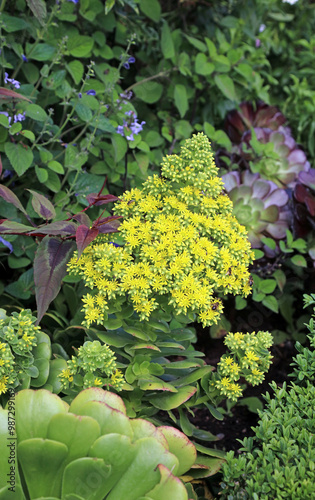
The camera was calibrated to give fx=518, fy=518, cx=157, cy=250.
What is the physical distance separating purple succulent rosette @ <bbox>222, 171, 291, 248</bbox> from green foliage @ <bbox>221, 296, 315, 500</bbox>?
0.89 m

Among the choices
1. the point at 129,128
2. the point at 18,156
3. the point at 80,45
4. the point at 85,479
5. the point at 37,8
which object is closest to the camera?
the point at 85,479

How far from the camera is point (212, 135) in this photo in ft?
7.39

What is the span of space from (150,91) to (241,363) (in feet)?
4.58

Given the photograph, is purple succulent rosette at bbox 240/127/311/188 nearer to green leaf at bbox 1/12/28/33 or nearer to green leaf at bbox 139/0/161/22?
green leaf at bbox 139/0/161/22

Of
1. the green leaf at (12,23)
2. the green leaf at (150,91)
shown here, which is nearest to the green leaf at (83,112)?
the green leaf at (12,23)

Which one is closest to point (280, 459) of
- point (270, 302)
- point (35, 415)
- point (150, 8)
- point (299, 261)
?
point (35, 415)

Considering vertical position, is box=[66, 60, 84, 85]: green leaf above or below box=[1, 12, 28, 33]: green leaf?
below

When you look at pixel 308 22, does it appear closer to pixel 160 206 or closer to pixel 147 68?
pixel 147 68

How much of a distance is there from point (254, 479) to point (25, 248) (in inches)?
41.7

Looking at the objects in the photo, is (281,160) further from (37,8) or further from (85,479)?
(85,479)

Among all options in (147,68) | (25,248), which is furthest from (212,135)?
(25,248)

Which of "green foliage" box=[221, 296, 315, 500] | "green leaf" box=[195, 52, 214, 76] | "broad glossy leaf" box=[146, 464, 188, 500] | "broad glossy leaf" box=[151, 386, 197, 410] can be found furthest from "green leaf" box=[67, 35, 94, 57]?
"broad glossy leaf" box=[146, 464, 188, 500]

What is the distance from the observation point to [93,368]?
1.21 metres

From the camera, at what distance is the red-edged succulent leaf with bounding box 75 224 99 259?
1.17 meters
